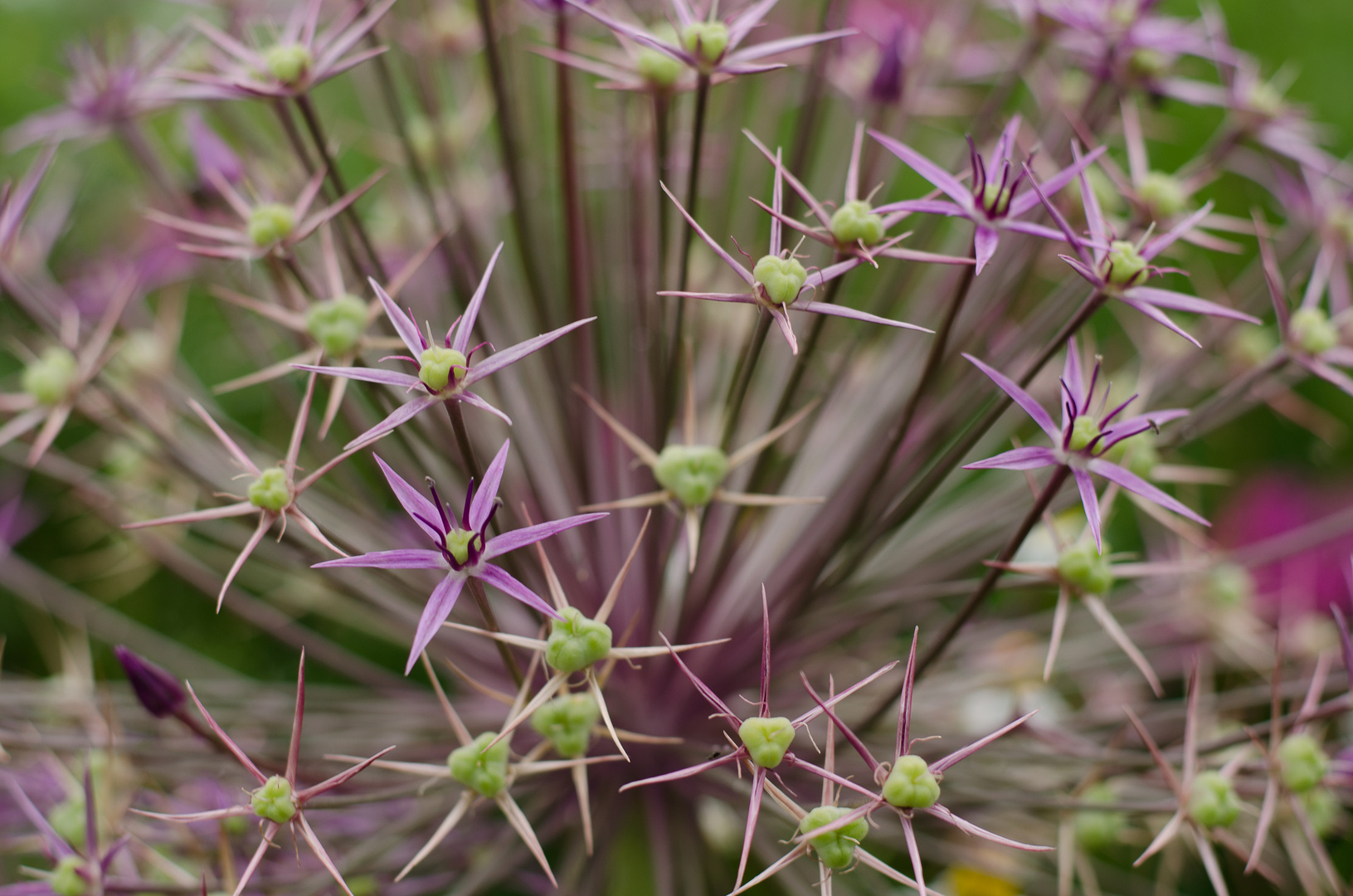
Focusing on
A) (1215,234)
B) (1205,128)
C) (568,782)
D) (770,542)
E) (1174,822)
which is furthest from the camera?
(1205,128)

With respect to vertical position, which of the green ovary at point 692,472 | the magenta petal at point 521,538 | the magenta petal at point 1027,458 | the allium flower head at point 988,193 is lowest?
the magenta petal at point 521,538

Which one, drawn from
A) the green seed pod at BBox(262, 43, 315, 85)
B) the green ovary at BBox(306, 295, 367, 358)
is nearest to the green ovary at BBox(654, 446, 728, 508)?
the green ovary at BBox(306, 295, 367, 358)

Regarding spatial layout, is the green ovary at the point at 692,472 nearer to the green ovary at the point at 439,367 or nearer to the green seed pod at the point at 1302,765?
the green ovary at the point at 439,367

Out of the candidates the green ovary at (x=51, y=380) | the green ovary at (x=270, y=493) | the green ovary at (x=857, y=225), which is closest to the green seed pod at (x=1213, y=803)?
the green ovary at (x=857, y=225)

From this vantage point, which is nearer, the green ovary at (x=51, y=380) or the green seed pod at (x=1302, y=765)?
the green seed pod at (x=1302, y=765)

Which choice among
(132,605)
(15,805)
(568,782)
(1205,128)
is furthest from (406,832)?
(1205,128)

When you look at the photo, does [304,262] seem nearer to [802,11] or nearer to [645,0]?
[645,0]

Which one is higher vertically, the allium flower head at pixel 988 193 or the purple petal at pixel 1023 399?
the allium flower head at pixel 988 193
